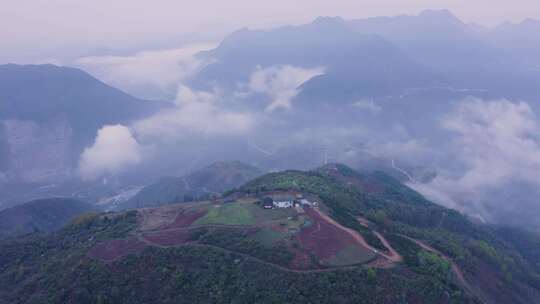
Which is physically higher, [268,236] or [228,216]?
[228,216]

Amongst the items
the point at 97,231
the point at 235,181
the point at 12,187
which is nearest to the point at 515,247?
the point at 235,181

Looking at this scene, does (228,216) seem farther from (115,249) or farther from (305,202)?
(115,249)

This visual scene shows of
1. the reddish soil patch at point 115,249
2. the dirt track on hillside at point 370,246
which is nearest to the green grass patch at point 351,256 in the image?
the dirt track on hillside at point 370,246

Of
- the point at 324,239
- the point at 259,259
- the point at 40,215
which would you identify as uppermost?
the point at 324,239

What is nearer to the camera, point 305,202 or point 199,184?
point 305,202

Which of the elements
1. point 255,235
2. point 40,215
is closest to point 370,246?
point 255,235

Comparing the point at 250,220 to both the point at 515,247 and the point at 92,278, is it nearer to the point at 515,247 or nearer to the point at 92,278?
the point at 92,278

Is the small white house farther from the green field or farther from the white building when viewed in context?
the green field
